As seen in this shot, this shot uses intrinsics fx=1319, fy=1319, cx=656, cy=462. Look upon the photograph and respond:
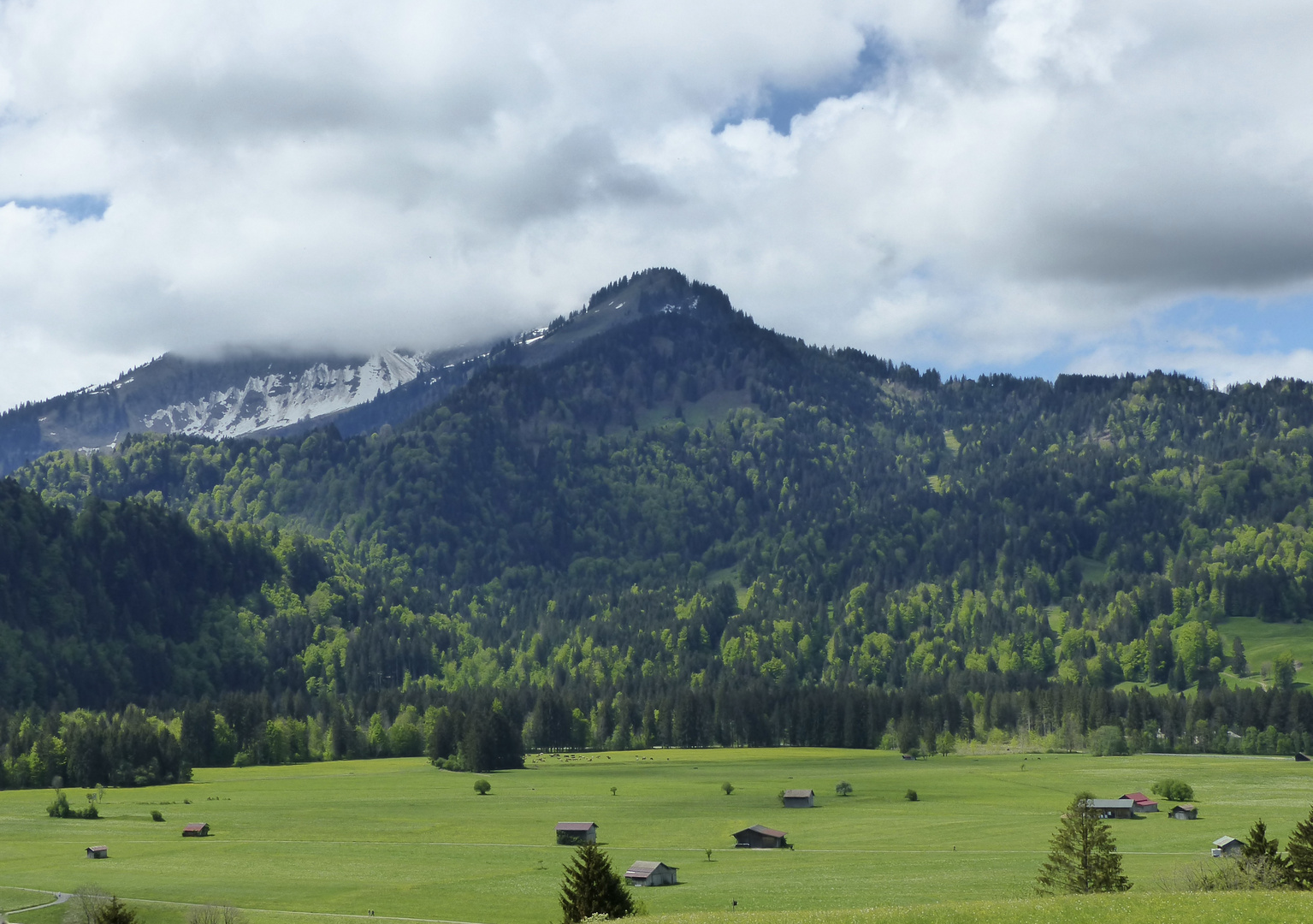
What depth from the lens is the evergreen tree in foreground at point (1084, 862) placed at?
8031 centimetres

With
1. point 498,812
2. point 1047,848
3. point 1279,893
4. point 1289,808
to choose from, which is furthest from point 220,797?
point 1279,893

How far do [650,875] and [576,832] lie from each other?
28.7 meters

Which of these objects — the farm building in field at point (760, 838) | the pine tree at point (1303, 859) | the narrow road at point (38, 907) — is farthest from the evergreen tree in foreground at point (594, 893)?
the farm building in field at point (760, 838)

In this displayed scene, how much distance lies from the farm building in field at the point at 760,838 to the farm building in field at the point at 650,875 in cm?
2346

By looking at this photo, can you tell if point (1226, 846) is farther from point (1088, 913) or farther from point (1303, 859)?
point (1088, 913)

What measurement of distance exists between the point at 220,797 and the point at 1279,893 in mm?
148822

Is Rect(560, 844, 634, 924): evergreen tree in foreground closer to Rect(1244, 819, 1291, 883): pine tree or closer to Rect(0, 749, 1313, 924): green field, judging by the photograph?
Rect(0, 749, 1313, 924): green field

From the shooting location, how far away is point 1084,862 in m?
81.9

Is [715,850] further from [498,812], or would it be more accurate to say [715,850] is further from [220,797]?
[220,797]

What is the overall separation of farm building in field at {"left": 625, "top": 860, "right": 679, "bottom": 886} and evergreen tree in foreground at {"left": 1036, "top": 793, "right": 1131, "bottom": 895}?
3340cm

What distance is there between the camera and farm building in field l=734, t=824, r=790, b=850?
131 m

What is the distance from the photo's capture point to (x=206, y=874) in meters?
116

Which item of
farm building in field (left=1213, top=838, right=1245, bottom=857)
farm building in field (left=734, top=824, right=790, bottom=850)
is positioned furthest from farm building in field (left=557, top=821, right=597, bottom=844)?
farm building in field (left=1213, top=838, right=1245, bottom=857)

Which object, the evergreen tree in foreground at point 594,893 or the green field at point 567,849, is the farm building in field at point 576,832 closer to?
the green field at point 567,849
